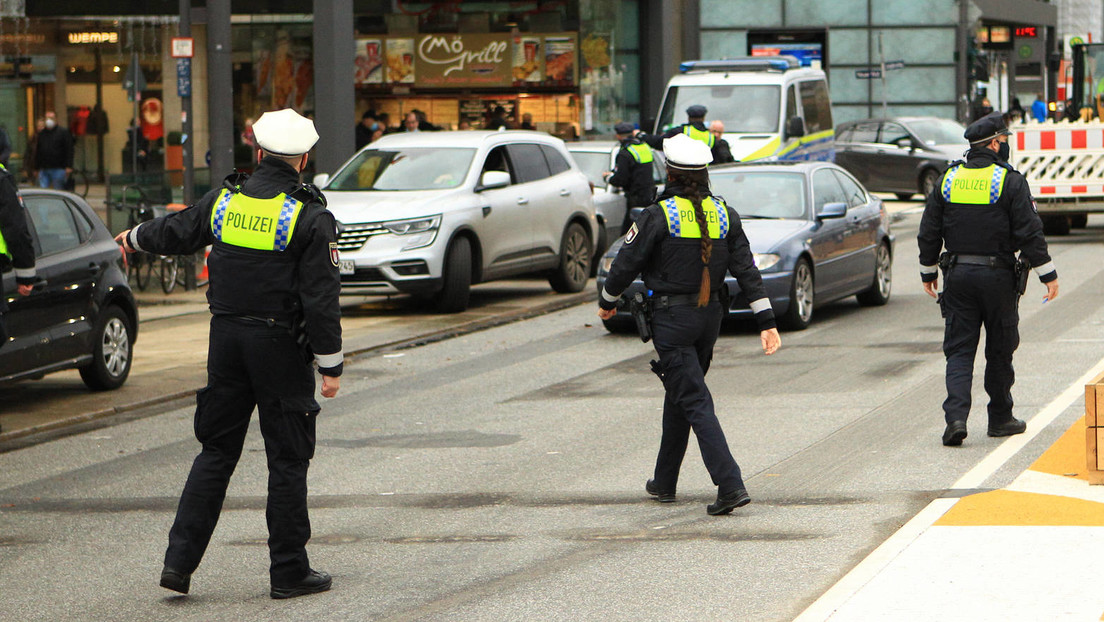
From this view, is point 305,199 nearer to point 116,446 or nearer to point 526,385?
point 116,446

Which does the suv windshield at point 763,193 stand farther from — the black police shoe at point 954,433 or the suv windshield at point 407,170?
the black police shoe at point 954,433

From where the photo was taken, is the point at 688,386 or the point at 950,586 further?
the point at 688,386

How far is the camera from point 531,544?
7.12 metres

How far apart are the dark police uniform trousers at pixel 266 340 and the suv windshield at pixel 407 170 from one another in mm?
10532

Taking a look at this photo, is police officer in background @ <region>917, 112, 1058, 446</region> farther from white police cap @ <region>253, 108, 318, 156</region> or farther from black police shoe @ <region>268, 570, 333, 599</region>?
white police cap @ <region>253, 108, 318, 156</region>

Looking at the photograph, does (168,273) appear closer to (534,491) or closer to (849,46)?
(534,491)

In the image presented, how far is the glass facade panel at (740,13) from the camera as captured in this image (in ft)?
138

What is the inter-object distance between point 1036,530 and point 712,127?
48.5 feet

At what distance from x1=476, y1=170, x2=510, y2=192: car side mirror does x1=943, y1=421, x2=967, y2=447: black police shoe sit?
338 inches

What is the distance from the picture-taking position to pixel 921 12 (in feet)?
136

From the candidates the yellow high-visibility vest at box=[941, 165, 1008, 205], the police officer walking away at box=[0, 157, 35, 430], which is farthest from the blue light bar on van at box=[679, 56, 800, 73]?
the police officer walking away at box=[0, 157, 35, 430]

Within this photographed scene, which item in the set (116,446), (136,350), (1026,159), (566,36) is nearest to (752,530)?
(116,446)

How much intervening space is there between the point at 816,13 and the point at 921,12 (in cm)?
264

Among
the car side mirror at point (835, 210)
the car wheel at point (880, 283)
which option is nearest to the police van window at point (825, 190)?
the car side mirror at point (835, 210)
